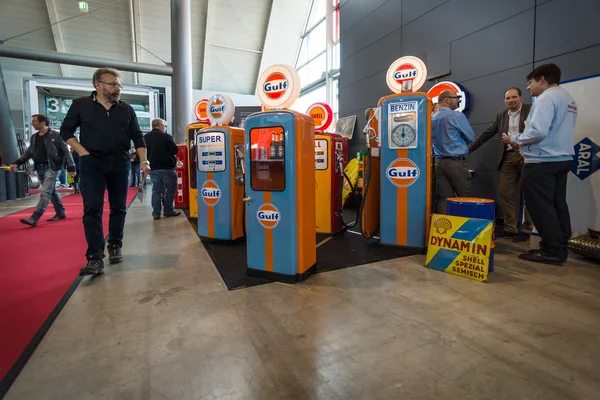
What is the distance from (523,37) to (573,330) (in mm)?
3935

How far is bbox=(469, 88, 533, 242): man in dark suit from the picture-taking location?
12.4ft

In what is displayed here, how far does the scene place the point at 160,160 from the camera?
527 cm

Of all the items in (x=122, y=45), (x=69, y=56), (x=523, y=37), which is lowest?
(x=523, y=37)

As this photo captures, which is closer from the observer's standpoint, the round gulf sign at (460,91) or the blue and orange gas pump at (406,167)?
the blue and orange gas pump at (406,167)

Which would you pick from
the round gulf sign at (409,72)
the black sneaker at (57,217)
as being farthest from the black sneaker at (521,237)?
the black sneaker at (57,217)

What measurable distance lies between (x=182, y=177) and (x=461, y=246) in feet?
18.0

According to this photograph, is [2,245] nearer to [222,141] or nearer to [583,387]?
[222,141]

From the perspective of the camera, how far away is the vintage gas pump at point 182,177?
646 centimetres

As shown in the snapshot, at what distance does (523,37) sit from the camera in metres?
4.17

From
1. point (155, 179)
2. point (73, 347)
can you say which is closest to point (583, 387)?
point (73, 347)

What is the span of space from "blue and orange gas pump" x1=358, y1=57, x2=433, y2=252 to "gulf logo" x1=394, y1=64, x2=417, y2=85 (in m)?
0.41

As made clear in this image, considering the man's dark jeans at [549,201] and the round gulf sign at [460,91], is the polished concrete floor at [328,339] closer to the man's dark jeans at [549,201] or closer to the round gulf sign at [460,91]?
the man's dark jeans at [549,201]

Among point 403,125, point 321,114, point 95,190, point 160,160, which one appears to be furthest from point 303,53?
point 95,190

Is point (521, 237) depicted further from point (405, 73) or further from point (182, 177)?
point (182, 177)
